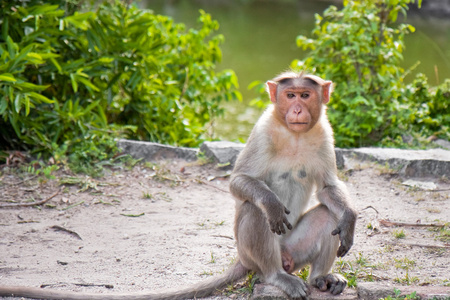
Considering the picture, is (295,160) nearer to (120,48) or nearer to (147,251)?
(147,251)

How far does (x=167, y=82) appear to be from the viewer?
8.57m

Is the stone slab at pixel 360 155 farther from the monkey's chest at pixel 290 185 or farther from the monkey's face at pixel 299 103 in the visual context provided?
the monkey's face at pixel 299 103

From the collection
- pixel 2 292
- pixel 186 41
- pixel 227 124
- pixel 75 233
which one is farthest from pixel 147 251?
pixel 227 124

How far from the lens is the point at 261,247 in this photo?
4020 mm

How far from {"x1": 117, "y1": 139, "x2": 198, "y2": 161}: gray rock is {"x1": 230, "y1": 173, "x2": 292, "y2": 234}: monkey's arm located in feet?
10.4

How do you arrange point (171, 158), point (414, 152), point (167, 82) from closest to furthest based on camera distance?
1. point (414, 152)
2. point (171, 158)
3. point (167, 82)

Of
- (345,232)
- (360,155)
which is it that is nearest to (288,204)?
(345,232)

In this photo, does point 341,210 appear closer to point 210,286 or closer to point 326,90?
point 326,90

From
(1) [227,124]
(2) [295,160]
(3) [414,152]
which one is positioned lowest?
(1) [227,124]

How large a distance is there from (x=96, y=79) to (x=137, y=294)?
4419 millimetres

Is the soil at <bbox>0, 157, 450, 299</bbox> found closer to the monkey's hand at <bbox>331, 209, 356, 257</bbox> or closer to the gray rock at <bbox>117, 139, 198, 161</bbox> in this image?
the gray rock at <bbox>117, 139, 198, 161</bbox>

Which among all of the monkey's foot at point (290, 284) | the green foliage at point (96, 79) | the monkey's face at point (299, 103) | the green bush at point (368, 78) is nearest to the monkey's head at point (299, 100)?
the monkey's face at point (299, 103)

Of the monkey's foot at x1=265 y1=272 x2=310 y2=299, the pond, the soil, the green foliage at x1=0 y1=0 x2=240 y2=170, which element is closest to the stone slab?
the soil

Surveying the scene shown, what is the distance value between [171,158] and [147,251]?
2422mm
